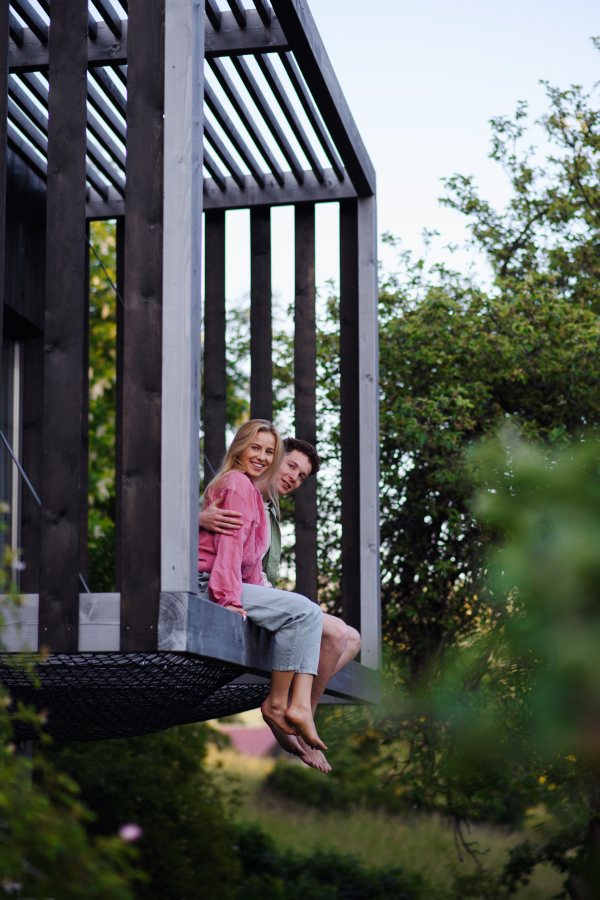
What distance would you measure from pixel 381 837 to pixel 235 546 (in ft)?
32.0

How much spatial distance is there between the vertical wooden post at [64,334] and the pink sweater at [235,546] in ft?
1.50

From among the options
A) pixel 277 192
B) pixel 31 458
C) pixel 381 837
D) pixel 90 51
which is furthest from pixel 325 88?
pixel 381 837

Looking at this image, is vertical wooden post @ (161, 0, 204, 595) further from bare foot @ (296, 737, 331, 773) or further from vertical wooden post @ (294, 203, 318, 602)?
vertical wooden post @ (294, 203, 318, 602)

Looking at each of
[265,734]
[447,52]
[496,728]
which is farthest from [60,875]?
[265,734]

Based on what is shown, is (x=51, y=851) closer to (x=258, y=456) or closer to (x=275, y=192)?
(x=258, y=456)

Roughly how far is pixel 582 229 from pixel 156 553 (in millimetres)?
6320

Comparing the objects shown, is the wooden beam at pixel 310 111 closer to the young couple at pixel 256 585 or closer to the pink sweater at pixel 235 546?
the young couple at pixel 256 585

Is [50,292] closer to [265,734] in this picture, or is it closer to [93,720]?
[93,720]

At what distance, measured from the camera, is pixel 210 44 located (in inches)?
157

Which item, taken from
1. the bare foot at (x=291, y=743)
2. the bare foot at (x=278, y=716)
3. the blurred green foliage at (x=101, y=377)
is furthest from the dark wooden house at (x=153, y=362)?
the blurred green foliage at (x=101, y=377)

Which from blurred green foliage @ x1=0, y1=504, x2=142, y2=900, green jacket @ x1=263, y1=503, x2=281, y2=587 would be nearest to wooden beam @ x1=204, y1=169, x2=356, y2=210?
green jacket @ x1=263, y1=503, x2=281, y2=587

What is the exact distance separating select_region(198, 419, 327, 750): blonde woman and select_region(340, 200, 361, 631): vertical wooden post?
1.55 m

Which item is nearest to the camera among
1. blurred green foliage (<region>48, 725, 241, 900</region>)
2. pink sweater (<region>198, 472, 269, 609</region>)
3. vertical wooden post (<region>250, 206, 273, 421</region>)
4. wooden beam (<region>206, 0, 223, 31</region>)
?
pink sweater (<region>198, 472, 269, 609</region>)

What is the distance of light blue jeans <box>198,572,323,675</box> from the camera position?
2.83 metres
